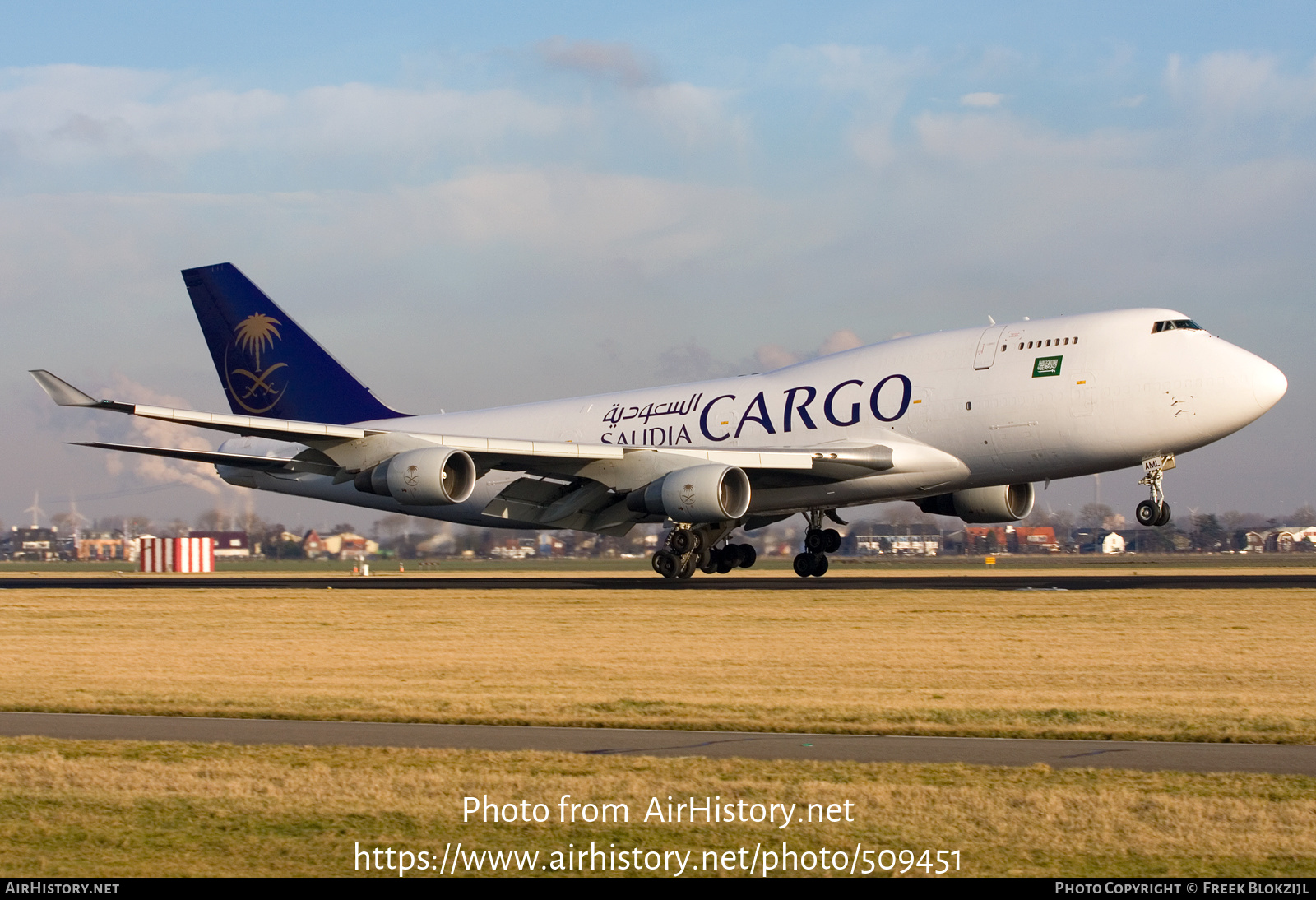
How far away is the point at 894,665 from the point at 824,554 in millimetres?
25655

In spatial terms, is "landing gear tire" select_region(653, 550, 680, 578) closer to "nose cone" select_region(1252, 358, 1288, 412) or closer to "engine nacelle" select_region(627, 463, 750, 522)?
"engine nacelle" select_region(627, 463, 750, 522)

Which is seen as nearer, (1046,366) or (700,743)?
(700,743)

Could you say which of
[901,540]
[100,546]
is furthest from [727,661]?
[100,546]

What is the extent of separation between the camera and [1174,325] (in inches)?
1340

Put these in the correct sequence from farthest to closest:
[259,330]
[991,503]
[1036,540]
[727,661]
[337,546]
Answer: [1036,540]
[337,546]
[259,330]
[991,503]
[727,661]

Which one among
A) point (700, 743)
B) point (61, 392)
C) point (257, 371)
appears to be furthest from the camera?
point (257, 371)

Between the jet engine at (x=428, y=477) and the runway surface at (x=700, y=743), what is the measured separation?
19.8m

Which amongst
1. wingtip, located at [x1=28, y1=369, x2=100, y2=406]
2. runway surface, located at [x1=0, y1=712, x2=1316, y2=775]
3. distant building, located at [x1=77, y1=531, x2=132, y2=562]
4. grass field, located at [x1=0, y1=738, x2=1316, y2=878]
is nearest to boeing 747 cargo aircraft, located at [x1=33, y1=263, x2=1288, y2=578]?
wingtip, located at [x1=28, y1=369, x2=100, y2=406]

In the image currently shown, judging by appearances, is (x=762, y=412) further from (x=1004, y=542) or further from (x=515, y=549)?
(x=1004, y=542)

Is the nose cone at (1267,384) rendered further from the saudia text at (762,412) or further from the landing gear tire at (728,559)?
the landing gear tire at (728,559)

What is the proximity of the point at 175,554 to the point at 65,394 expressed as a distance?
150 ft

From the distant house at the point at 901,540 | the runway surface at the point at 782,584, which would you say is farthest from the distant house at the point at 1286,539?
the runway surface at the point at 782,584

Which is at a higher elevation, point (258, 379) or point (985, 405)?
point (258, 379)

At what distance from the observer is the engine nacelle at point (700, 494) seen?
34750 mm
